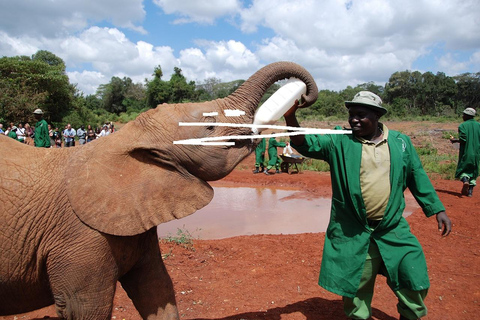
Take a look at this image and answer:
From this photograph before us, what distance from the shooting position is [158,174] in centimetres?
264

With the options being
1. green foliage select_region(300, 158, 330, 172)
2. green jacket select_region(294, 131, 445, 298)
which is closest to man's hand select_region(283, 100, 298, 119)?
green jacket select_region(294, 131, 445, 298)

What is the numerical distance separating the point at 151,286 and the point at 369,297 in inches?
74.9

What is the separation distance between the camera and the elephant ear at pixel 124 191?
2.52m

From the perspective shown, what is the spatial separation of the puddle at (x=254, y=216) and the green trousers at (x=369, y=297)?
380cm

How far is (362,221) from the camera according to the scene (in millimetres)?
3096

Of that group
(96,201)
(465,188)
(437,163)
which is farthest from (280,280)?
(437,163)

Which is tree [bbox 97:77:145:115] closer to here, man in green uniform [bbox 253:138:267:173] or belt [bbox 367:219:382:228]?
man in green uniform [bbox 253:138:267:173]

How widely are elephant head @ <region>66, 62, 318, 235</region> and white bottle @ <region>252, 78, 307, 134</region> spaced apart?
0.10 metres

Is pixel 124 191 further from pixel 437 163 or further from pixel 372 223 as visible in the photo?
pixel 437 163

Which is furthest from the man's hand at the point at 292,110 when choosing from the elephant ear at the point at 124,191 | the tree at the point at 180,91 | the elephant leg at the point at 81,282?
the tree at the point at 180,91

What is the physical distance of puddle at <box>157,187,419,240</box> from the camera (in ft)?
25.9

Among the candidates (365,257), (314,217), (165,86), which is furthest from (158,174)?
(165,86)

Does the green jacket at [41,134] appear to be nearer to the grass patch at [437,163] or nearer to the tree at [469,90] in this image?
the grass patch at [437,163]

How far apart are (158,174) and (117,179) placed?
0.91 ft
